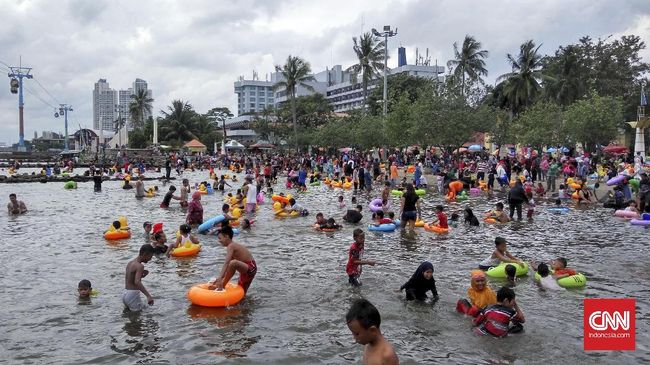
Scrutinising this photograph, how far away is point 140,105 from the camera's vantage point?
96.3m

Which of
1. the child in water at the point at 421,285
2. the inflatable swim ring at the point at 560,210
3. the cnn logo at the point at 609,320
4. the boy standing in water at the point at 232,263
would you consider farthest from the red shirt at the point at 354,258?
the inflatable swim ring at the point at 560,210

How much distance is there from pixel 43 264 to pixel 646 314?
1213 centimetres

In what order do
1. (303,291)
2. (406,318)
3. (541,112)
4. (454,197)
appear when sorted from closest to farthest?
(406,318)
(303,291)
(454,197)
(541,112)

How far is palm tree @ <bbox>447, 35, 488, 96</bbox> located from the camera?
60.1 m

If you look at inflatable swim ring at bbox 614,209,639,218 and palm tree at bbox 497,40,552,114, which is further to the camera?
palm tree at bbox 497,40,552,114

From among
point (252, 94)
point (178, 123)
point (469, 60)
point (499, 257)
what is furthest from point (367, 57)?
point (252, 94)

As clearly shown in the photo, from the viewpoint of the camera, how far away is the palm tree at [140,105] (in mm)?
96250

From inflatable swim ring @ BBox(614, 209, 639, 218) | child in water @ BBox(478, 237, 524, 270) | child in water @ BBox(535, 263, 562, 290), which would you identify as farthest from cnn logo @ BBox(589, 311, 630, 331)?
inflatable swim ring @ BBox(614, 209, 639, 218)

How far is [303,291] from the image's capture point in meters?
9.85

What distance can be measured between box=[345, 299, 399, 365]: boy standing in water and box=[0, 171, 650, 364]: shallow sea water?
2.99 m

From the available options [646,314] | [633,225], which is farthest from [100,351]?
[633,225]

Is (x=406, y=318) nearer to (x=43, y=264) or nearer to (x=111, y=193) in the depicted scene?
(x=43, y=264)

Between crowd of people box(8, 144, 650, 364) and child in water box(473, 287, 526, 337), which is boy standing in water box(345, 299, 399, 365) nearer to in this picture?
crowd of people box(8, 144, 650, 364)

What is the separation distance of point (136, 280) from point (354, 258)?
3.82m
